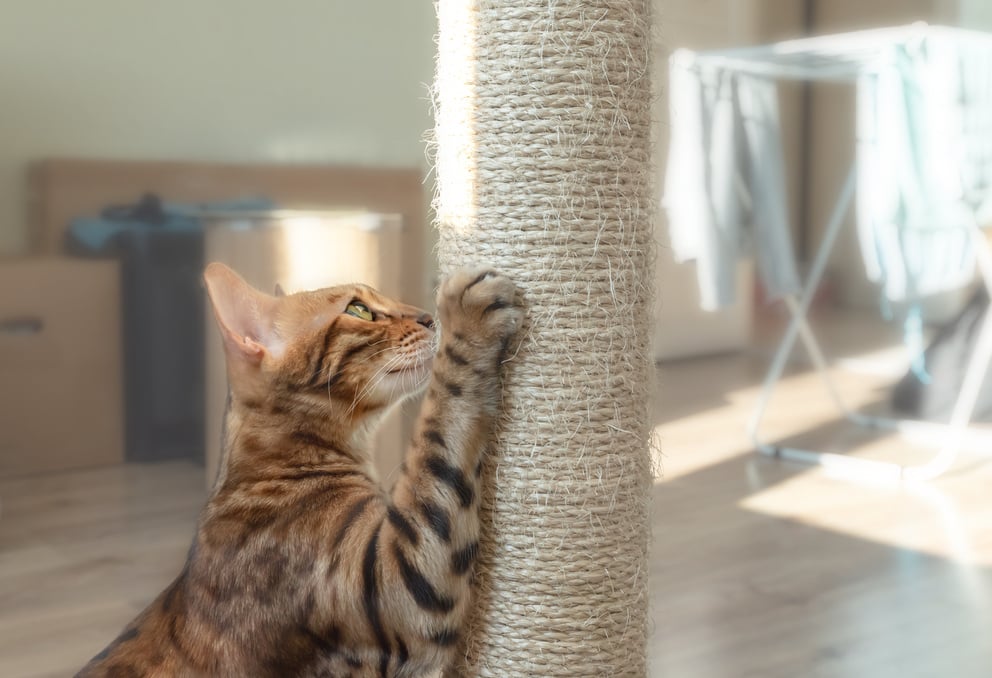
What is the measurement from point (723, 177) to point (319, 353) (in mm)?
1686

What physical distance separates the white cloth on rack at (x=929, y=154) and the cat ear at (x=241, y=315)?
1.73 m

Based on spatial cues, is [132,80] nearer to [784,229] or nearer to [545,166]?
[545,166]

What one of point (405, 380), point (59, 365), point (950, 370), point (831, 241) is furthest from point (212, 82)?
point (950, 370)

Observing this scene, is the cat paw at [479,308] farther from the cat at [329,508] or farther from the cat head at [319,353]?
the cat head at [319,353]

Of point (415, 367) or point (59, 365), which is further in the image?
point (59, 365)

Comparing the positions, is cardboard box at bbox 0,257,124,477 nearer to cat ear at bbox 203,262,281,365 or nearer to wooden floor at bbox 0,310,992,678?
wooden floor at bbox 0,310,992,678

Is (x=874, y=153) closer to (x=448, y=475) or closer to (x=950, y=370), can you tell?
(x=950, y=370)

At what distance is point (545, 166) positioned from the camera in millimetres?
1021

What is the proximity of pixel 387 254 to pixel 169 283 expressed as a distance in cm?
48

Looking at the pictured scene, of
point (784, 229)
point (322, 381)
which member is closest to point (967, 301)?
point (784, 229)

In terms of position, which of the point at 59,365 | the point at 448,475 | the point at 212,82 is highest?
the point at 212,82

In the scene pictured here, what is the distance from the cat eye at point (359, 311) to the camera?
43.3 inches

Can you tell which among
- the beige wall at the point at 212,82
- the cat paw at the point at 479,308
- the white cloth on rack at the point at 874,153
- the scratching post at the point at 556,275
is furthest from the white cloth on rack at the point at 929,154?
the cat paw at the point at 479,308

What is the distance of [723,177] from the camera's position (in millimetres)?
2535
